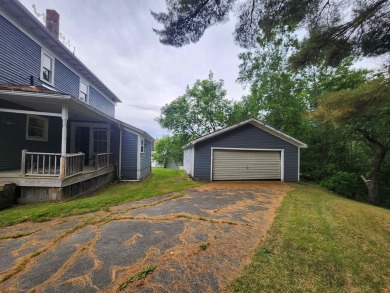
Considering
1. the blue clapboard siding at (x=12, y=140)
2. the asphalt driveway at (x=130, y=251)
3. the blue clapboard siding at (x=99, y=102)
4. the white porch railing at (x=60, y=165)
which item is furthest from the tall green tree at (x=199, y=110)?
the asphalt driveway at (x=130, y=251)

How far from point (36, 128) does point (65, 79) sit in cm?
380

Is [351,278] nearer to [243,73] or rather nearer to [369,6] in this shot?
[369,6]

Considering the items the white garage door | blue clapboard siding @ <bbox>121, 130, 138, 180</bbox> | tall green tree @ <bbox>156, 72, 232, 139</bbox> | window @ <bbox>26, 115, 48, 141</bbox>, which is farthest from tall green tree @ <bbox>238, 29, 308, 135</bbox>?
window @ <bbox>26, 115, 48, 141</bbox>

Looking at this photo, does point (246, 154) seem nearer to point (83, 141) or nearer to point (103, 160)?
point (103, 160)

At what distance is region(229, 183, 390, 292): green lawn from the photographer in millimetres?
2250

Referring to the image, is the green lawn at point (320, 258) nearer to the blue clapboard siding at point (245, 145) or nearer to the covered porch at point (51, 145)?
the covered porch at point (51, 145)

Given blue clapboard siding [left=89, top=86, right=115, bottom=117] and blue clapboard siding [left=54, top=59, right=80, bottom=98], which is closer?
blue clapboard siding [left=54, top=59, right=80, bottom=98]

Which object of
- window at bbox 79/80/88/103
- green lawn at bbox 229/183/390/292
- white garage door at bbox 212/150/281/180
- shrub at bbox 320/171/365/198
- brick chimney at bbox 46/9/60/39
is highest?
brick chimney at bbox 46/9/60/39

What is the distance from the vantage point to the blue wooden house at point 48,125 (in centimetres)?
576

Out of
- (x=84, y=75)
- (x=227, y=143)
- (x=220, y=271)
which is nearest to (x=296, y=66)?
(x=220, y=271)

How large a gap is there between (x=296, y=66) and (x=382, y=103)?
2447mm

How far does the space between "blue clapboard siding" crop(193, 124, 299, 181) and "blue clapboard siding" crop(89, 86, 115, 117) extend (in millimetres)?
8643

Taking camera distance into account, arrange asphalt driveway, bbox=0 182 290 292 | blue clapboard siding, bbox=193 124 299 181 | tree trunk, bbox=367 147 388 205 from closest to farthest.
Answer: asphalt driveway, bbox=0 182 290 292 → blue clapboard siding, bbox=193 124 299 181 → tree trunk, bbox=367 147 388 205

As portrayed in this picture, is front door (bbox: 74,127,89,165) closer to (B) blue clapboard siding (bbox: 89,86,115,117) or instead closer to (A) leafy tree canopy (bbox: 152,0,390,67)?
(B) blue clapboard siding (bbox: 89,86,115,117)
